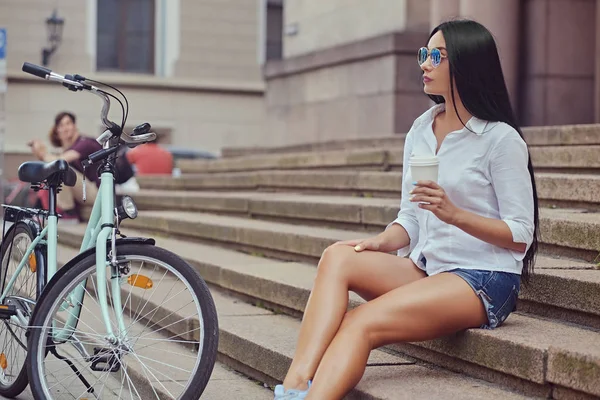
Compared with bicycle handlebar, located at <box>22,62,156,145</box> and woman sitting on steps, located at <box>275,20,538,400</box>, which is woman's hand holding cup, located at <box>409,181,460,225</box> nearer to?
woman sitting on steps, located at <box>275,20,538,400</box>

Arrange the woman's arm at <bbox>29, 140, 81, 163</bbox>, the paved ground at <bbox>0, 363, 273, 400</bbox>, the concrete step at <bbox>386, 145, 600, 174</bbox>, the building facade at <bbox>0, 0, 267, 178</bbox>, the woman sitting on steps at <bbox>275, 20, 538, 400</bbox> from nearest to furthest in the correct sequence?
the woman sitting on steps at <bbox>275, 20, 538, 400</bbox> < the paved ground at <bbox>0, 363, 273, 400</bbox> < the concrete step at <bbox>386, 145, 600, 174</bbox> < the woman's arm at <bbox>29, 140, 81, 163</bbox> < the building facade at <bbox>0, 0, 267, 178</bbox>

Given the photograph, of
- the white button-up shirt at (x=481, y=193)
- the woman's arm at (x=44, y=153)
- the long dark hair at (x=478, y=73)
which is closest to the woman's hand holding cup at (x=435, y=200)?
the white button-up shirt at (x=481, y=193)

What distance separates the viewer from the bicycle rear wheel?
15.2 feet

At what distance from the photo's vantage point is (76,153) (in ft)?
30.9

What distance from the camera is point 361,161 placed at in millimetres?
8398

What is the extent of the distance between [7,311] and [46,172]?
67 centimetres

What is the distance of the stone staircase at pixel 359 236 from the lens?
3.74 meters

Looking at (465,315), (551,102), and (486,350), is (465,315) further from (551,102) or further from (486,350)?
(551,102)

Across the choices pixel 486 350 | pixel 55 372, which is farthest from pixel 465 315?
pixel 55 372

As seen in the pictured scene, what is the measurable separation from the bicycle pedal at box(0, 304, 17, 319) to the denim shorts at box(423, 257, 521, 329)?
6.53 feet

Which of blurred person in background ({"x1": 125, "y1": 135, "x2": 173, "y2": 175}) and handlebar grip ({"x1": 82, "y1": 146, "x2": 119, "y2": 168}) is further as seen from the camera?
blurred person in background ({"x1": 125, "y1": 135, "x2": 173, "y2": 175})

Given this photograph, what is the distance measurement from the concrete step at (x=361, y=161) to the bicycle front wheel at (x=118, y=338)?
295 centimetres

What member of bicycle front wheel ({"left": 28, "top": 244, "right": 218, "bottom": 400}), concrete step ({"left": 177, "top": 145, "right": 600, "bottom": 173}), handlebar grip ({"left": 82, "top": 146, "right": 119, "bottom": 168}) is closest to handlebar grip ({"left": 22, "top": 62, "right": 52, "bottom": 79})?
handlebar grip ({"left": 82, "top": 146, "right": 119, "bottom": 168})

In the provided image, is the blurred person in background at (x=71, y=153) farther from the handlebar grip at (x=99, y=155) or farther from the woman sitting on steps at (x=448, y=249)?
the woman sitting on steps at (x=448, y=249)
